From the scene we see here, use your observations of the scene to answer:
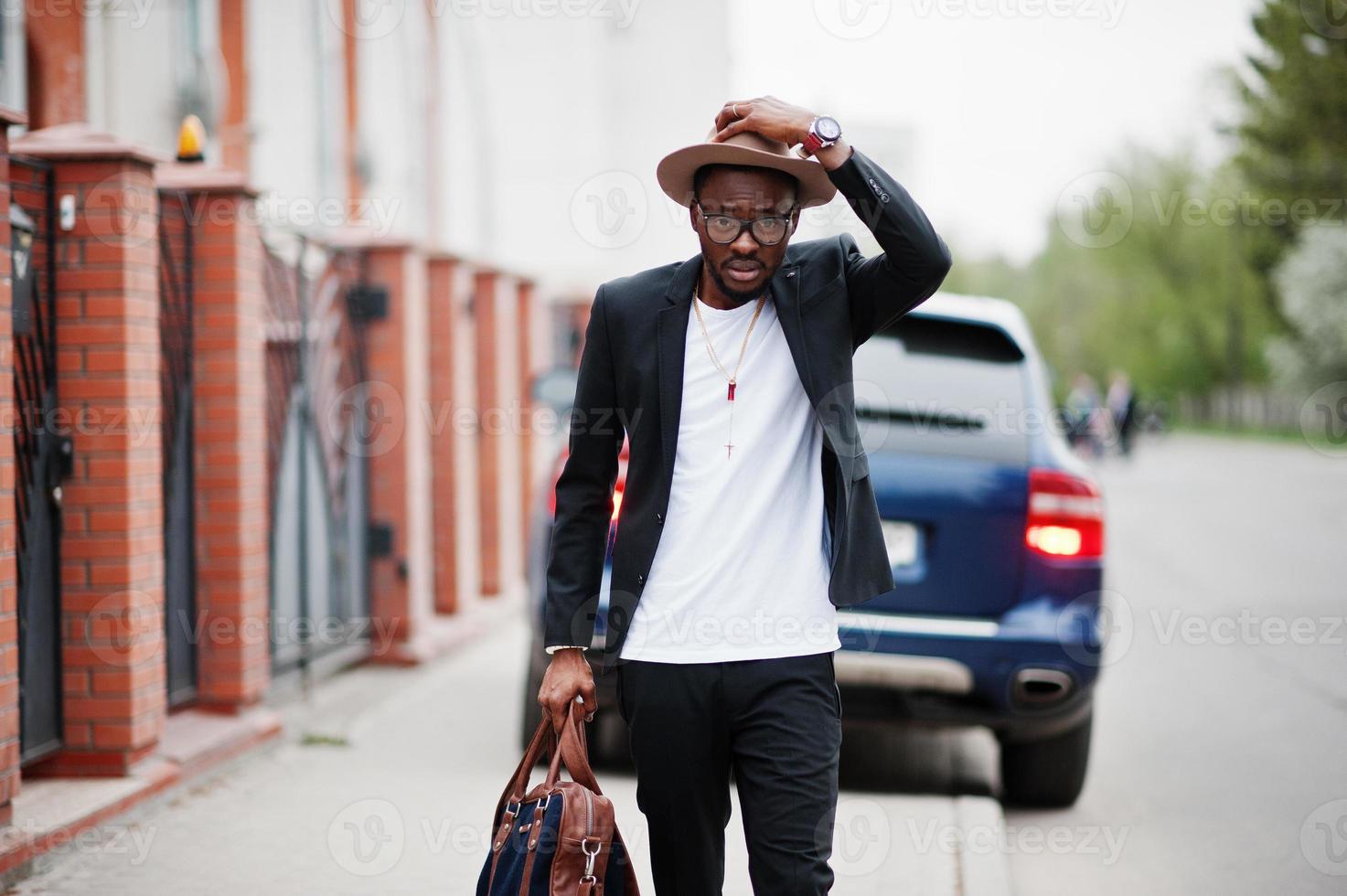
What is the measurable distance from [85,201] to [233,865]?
240 cm

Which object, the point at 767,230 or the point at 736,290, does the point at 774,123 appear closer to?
the point at 767,230

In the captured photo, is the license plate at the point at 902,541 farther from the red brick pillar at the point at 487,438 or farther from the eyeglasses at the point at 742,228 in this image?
the red brick pillar at the point at 487,438

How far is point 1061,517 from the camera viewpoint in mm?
5176

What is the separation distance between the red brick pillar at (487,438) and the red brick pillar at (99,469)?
19.0ft

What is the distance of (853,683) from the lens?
5207 mm

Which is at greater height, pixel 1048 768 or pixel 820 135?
pixel 820 135

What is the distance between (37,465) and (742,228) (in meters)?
3.09

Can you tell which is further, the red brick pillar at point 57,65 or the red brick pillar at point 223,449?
the red brick pillar at point 57,65

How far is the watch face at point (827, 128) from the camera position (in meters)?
2.83

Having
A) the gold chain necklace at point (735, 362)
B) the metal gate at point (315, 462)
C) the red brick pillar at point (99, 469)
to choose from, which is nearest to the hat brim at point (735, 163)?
the gold chain necklace at point (735, 362)

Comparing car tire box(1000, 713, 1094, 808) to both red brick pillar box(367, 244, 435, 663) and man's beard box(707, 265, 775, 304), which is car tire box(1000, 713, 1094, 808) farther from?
red brick pillar box(367, 244, 435, 663)

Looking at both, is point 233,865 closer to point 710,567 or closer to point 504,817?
point 504,817

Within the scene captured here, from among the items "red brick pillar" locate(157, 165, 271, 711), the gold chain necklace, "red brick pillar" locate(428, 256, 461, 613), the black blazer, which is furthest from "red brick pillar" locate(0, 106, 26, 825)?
"red brick pillar" locate(428, 256, 461, 613)

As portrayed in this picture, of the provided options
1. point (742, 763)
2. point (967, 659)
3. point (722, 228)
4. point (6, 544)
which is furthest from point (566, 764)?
point (967, 659)
